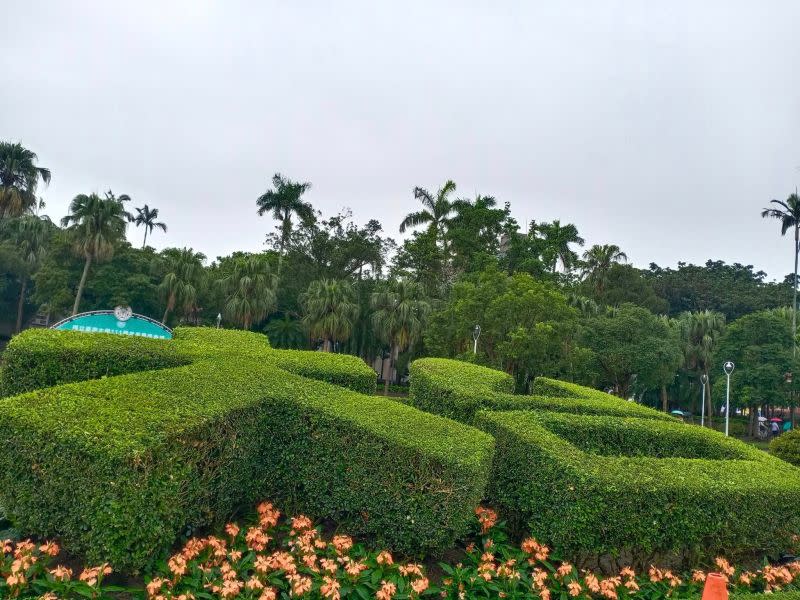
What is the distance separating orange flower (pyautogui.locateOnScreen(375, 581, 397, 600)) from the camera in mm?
4727

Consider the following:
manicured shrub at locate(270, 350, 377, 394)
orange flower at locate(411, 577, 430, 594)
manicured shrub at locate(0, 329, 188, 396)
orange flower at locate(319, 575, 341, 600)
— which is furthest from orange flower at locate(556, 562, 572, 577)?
manicured shrub at locate(0, 329, 188, 396)

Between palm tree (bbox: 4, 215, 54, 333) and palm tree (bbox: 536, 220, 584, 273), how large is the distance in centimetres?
3669

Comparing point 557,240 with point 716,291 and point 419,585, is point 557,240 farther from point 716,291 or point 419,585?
point 419,585

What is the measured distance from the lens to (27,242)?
43125 millimetres

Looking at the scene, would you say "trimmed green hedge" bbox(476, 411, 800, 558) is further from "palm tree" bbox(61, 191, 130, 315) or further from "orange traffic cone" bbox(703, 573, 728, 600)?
"palm tree" bbox(61, 191, 130, 315)

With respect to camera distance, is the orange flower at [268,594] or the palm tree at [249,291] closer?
the orange flower at [268,594]

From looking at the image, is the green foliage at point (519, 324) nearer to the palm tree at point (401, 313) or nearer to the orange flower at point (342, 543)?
the palm tree at point (401, 313)

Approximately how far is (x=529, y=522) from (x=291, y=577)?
8.94 feet

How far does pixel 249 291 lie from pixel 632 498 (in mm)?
30279

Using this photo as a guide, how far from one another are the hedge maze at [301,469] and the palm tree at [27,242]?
41.5m

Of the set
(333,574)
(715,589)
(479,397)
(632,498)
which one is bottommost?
(333,574)

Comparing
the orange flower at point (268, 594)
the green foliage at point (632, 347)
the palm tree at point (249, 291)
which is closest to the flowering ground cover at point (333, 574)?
the orange flower at point (268, 594)

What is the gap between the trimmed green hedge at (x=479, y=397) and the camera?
8.61 m

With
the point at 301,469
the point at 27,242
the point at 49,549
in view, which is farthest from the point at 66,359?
the point at 27,242
